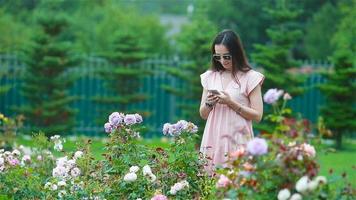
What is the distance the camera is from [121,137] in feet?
21.2

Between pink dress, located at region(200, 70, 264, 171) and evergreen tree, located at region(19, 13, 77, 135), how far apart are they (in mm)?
11384

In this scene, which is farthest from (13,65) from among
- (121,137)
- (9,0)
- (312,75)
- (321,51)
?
(9,0)

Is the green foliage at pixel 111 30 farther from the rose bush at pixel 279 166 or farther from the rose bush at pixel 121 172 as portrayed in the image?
the rose bush at pixel 279 166

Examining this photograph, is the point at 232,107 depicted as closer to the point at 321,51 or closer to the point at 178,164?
the point at 178,164

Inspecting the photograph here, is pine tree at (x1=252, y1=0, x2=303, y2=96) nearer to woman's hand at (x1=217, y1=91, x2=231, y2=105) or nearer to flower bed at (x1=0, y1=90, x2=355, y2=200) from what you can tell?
flower bed at (x1=0, y1=90, x2=355, y2=200)

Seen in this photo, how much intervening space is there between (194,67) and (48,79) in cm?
292

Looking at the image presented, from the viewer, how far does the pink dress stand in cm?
640

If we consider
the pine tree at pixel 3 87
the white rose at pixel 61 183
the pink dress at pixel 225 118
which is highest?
the pink dress at pixel 225 118

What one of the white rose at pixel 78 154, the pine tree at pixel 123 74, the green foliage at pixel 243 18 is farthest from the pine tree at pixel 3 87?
the green foliage at pixel 243 18

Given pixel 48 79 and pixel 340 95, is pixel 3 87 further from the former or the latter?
pixel 340 95

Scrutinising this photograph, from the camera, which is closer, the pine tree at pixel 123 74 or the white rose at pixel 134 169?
the white rose at pixel 134 169

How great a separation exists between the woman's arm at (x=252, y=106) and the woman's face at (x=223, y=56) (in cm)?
26

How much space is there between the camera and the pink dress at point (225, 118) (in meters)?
6.40

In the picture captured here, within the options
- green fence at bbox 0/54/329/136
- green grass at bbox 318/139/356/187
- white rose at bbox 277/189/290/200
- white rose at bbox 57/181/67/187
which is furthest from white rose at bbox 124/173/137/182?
green fence at bbox 0/54/329/136
